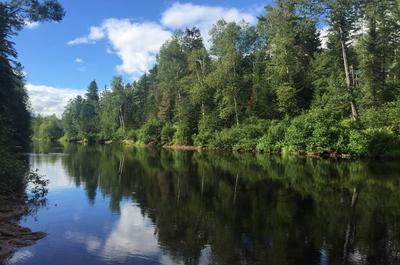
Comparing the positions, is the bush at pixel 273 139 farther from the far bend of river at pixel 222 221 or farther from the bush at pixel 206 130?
the far bend of river at pixel 222 221

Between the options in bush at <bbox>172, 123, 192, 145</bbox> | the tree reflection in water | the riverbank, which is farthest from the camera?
bush at <bbox>172, 123, 192, 145</bbox>

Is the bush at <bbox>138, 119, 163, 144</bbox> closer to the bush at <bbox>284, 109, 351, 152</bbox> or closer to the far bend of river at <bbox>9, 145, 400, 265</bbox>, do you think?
the bush at <bbox>284, 109, 351, 152</bbox>

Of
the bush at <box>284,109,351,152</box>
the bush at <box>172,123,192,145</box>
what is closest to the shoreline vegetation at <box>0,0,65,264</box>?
the bush at <box>284,109,351,152</box>

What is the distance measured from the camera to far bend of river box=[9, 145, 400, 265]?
34.7ft

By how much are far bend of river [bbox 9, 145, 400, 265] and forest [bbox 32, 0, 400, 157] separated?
17363mm

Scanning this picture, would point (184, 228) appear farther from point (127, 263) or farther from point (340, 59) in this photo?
point (340, 59)

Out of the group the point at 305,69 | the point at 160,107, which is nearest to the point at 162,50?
the point at 160,107

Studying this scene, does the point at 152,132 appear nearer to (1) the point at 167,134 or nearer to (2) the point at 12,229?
(1) the point at 167,134

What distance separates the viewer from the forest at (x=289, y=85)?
41.5 meters

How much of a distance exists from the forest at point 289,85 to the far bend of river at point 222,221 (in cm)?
1736

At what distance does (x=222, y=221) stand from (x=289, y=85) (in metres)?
45.5

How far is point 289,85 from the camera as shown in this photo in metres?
56.8

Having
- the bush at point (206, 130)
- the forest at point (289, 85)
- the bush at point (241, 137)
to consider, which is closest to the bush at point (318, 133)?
the forest at point (289, 85)

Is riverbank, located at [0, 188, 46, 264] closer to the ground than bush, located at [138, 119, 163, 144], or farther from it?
closer to the ground
